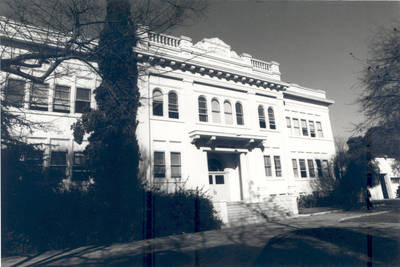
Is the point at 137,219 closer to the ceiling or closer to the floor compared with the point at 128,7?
closer to the floor

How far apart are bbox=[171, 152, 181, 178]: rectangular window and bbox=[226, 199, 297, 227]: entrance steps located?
3.36 metres

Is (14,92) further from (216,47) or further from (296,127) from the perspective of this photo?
(296,127)

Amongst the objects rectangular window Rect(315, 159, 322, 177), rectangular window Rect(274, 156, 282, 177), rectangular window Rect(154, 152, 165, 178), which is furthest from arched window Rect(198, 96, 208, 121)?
rectangular window Rect(315, 159, 322, 177)

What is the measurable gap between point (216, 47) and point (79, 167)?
12.2 m

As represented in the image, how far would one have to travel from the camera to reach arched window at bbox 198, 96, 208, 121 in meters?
17.6

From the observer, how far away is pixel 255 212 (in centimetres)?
1541

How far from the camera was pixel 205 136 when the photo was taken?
15.9 m

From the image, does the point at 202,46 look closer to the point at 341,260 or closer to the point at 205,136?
the point at 205,136

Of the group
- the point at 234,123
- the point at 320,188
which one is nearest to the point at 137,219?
the point at 234,123

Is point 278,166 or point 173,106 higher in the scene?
point 173,106

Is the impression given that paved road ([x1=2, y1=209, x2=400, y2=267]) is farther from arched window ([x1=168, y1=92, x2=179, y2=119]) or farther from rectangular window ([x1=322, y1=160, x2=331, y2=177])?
rectangular window ([x1=322, y1=160, x2=331, y2=177])

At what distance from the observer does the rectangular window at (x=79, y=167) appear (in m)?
12.2

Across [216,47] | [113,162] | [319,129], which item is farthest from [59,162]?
[319,129]

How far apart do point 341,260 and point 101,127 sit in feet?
34.7
